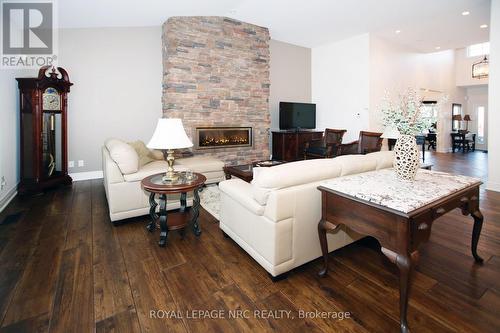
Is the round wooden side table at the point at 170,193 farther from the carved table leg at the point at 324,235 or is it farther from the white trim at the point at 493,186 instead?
the white trim at the point at 493,186

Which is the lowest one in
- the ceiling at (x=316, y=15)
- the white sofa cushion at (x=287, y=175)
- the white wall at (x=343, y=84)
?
the white sofa cushion at (x=287, y=175)

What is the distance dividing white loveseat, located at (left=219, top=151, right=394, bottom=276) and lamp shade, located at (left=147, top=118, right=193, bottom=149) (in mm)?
762

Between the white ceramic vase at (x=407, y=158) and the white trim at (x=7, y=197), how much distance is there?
444cm

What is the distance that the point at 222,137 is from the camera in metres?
5.72

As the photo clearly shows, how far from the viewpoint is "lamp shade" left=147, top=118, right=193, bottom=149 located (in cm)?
244

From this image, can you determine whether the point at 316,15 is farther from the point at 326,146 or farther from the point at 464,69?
the point at 464,69

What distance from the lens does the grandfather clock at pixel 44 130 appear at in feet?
12.9

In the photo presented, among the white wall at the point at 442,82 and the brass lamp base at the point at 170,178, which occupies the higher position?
the white wall at the point at 442,82

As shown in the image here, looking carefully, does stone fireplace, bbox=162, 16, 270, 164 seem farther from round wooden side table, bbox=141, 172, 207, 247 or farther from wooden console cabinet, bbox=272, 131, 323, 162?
round wooden side table, bbox=141, 172, 207, 247

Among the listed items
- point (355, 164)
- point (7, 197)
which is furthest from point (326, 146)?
point (7, 197)

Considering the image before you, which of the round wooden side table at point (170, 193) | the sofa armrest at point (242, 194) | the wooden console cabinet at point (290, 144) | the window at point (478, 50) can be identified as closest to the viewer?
the sofa armrest at point (242, 194)

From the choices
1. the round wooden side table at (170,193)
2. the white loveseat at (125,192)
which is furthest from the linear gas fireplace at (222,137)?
the round wooden side table at (170,193)

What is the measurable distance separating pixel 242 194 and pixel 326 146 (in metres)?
3.73

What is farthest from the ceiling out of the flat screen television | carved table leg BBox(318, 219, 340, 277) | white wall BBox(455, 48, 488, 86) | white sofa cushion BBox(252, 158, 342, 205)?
carved table leg BBox(318, 219, 340, 277)
